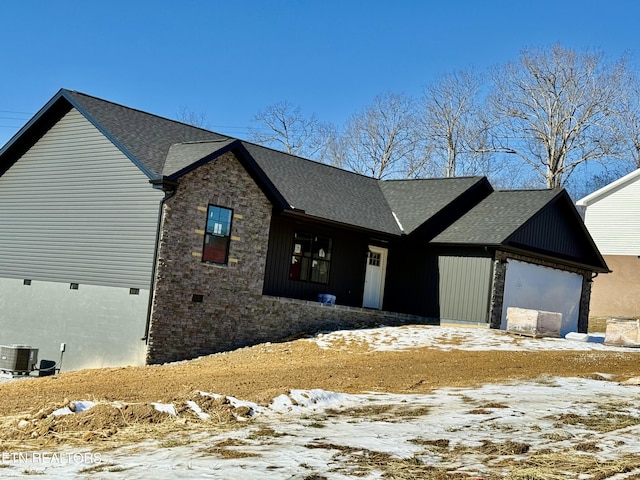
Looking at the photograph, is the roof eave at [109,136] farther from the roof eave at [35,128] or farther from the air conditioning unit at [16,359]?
the air conditioning unit at [16,359]

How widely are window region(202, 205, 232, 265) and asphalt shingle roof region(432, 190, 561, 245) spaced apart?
305 inches

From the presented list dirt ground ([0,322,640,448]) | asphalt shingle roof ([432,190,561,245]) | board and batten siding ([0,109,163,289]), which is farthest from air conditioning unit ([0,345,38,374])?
asphalt shingle roof ([432,190,561,245])

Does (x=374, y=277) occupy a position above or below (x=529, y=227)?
below

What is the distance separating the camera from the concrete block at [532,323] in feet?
71.7

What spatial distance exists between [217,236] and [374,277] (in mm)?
7552

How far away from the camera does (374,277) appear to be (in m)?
26.2

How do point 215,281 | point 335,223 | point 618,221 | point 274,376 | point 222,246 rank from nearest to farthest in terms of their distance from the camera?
1. point 274,376
2. point 215,281
3. point 222,246
4. point 335,223
5. point 618,221

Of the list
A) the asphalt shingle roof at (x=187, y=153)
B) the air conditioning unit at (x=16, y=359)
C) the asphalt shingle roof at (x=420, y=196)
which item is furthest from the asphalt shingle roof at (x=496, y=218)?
the air conditioning unit at (x=16, y=359)

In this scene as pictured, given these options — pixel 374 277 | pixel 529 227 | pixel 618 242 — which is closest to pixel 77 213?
pixel 374 277

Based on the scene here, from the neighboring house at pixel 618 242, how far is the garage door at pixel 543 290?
857 centimetres

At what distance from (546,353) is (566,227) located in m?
9.98

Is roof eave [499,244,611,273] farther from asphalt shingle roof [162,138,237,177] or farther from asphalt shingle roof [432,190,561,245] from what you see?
asphalt shingle roof [162,138,237,177]

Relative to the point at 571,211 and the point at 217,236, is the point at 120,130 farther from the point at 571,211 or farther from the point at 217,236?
the point at 571,211

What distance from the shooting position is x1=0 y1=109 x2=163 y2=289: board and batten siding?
1984cm
